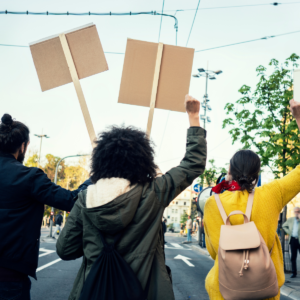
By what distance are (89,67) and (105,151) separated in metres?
1.11

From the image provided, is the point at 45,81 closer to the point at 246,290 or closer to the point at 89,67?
the point at 89,67

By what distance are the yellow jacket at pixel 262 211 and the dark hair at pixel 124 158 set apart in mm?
532

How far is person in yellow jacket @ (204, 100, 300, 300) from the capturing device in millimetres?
2164

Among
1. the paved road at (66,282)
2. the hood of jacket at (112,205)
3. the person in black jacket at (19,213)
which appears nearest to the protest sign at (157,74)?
the person in black jacket at (19,213)

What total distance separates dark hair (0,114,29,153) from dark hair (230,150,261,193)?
1.39m

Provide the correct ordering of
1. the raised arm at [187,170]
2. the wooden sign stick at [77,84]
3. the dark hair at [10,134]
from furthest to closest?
the wooden sign stick at [77,84] < the dark hair at [10,134] < the raised arm at [187,170]

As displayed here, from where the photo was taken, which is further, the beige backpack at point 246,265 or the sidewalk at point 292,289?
the sidewalk at point 292,289

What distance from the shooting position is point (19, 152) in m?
2.41

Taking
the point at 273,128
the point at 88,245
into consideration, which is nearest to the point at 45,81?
the point at 88,245

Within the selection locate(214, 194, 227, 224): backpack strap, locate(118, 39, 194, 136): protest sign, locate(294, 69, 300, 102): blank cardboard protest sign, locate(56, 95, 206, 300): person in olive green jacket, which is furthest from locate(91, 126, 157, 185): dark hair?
locate(294, 69, 300, 102): blank cardboard protest sign

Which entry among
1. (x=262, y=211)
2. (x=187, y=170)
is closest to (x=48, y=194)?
(x=187, y=170)

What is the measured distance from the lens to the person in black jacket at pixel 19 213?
210 centimetres

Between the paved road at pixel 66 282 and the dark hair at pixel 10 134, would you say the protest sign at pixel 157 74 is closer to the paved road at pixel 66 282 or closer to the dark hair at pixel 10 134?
the dark hair at pixel 10 134

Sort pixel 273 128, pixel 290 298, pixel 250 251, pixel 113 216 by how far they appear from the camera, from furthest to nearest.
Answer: pixel 273 128
pixel 290 298
pixel 250 251
pixel 113 216
